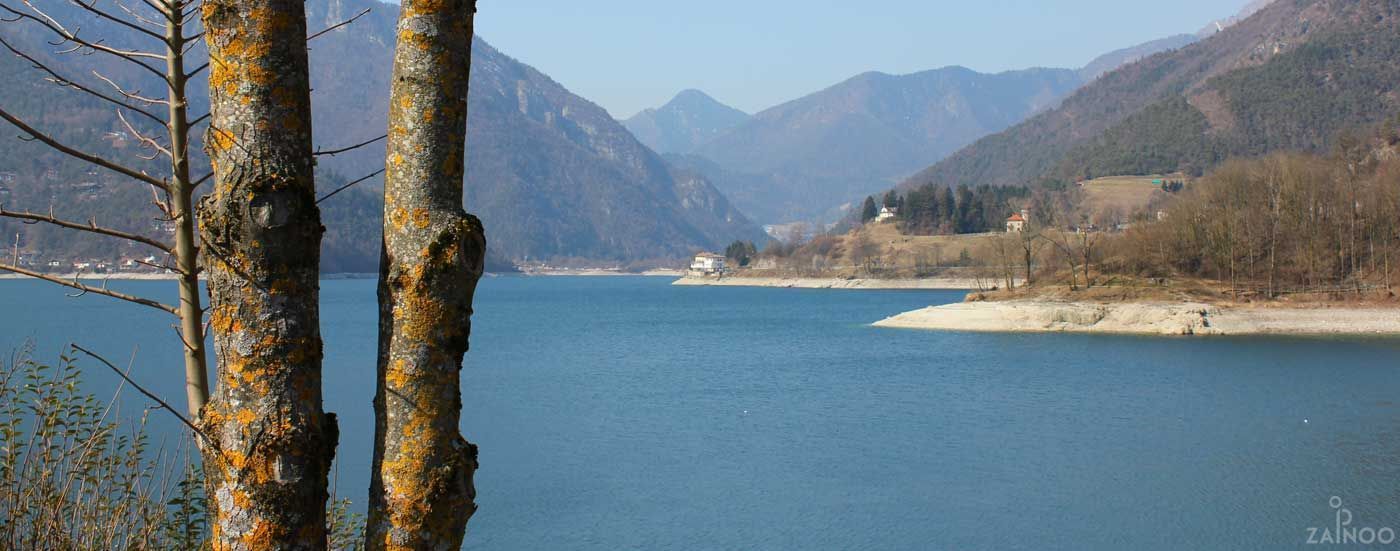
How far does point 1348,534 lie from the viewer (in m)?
15.3

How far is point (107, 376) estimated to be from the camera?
30.0 m

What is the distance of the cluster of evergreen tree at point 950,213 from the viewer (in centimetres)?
13300

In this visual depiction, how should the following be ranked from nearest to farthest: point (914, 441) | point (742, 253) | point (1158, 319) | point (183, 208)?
point (183, 208), point (914, 441), point (1158, 319), point (742, 253)

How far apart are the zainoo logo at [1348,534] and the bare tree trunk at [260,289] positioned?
15.7m

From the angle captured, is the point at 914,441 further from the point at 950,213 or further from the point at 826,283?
the point at 950,213

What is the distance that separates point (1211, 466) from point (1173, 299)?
120 ft

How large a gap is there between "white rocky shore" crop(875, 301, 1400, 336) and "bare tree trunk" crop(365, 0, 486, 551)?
5251 centimetres

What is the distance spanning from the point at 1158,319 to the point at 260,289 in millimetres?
54051

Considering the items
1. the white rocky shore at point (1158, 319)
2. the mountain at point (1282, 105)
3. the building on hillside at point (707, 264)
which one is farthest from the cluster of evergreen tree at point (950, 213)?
the white rocky shore at point (1158, 319)

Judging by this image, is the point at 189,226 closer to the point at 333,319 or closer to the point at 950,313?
the point at 950,313

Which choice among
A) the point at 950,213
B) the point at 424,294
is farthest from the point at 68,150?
the point at 950,213

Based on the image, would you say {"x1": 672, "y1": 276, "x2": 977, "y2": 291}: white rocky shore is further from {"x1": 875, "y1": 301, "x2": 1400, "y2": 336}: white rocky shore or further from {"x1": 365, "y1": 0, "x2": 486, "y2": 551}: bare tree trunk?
{"x1": 365, "y1": 0, "x2": 486, "y2": 551}: bare tree trunk

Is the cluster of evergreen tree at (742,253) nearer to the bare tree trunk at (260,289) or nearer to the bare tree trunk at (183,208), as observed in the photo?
the bare tree trunk at (183,208)

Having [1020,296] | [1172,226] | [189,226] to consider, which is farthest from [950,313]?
[189,226]
